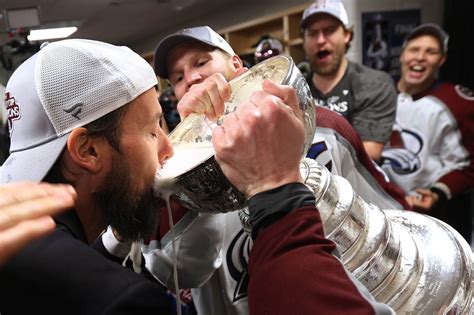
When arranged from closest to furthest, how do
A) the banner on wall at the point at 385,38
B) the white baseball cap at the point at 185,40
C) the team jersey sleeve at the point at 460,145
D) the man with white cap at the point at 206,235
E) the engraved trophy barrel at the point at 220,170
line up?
the engraved trophy barrel at the point at 220,170 < the man with white cap at the point at 206,235 < the white baseball cap at the point at 185,40 < the team jersey sleeve at the point at 460,145 < the banner on wall at the point at 385,38

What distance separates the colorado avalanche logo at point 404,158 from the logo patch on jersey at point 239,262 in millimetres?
1171

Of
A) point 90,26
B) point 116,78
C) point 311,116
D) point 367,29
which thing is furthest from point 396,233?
point 367,29

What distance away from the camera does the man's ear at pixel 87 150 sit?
669 millimetres

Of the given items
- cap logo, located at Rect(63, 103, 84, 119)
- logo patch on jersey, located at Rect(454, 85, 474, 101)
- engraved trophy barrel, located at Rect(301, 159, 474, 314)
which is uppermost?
cap logo, located at Rect(63, 103, 84, 119)

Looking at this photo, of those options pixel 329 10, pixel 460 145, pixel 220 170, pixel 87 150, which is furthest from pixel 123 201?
pixel 460 145

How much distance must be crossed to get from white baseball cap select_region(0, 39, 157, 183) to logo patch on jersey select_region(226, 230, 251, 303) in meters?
0.38

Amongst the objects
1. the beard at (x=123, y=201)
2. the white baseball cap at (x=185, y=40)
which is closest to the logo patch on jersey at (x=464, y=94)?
the white baseball cap at (x=185, y=40)

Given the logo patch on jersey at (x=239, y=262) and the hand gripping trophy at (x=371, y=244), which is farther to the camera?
the logo patch on jersey at (x=239, y=262)

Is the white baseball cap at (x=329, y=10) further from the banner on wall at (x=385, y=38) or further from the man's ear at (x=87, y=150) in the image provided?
the man's ear at (x=87, y=150)

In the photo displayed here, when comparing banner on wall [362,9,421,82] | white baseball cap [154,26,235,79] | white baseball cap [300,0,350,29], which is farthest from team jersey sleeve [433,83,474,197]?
white baseball cap [154,26,235,79]

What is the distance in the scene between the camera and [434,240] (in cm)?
77

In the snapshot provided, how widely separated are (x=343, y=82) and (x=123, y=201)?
1079mm

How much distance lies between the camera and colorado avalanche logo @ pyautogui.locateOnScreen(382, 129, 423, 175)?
1.94 meters

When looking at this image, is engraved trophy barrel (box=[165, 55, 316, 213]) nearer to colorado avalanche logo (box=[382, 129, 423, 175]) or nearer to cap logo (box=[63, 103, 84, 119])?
cap logo (box=[63, 103, 84, 119])
